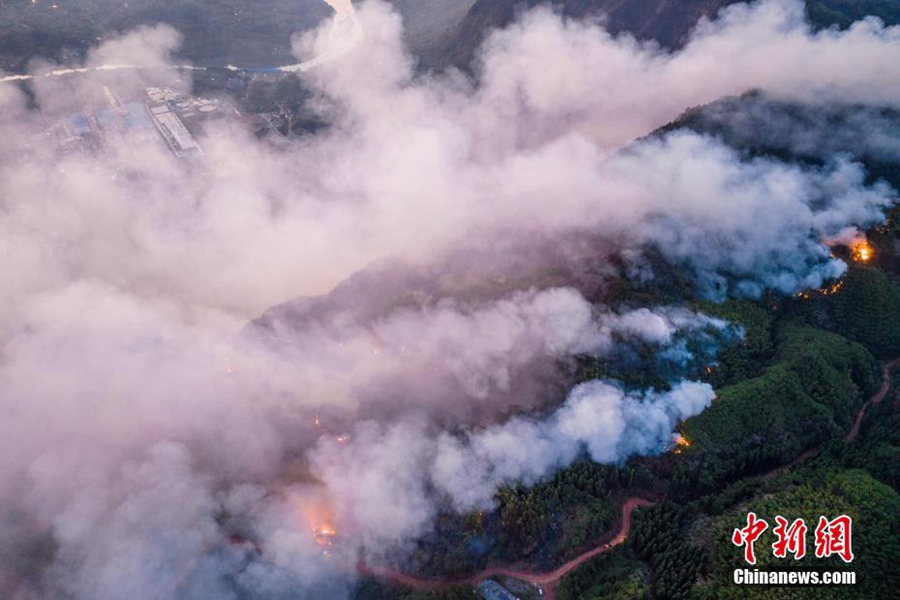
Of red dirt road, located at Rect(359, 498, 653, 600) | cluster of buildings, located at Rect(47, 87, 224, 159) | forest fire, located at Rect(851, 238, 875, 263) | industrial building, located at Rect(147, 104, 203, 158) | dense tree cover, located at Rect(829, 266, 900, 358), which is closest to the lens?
red dirt road, located at Rect(359, 498, 653, 600)

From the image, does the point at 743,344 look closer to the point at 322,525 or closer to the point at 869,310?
the point at 869,310

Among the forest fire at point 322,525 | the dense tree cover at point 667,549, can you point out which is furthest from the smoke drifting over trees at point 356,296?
the dense tree cover at point 667,549

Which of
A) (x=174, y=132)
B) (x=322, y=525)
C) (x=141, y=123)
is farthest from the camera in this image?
(x=141, y=123)

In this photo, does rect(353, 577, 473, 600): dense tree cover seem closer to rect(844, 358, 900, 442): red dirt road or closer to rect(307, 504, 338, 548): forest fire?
rect(307, 504, 338, 548): forest fire

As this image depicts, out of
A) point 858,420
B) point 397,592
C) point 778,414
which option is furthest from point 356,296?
point 858,420

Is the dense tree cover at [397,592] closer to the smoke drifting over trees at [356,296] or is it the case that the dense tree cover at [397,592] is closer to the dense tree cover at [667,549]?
the smoke drifting over trees at [356,296]

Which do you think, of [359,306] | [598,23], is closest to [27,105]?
[359,306]

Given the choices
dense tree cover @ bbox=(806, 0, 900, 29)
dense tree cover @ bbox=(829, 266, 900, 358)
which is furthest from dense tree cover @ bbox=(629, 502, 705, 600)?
dense tree cover @ bbox=(806, 0, 900, 29)

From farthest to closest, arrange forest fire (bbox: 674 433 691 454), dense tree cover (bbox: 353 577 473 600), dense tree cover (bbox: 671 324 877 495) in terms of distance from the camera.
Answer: forest fire (bbox: 674 433 691 454)
dense tree cover (bbox: 671 324 877 495)
dense tree cover (bbox: 353 577 473 600)

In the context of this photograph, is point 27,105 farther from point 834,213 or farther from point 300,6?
point 834,213

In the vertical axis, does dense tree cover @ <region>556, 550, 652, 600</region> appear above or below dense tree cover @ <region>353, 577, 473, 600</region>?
below
